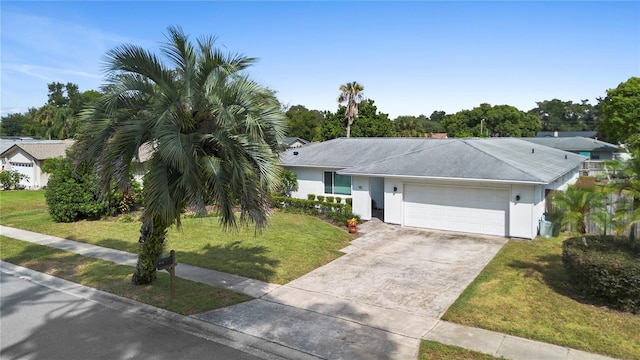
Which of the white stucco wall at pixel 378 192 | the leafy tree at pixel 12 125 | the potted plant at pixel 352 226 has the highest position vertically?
→ the leafy tree at pixel 12 125

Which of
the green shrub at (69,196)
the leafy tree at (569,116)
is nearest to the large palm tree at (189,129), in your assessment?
the green shrub at (69,196)

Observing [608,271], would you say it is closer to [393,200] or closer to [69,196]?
[393,200]

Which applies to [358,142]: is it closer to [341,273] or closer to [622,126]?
[341,273]

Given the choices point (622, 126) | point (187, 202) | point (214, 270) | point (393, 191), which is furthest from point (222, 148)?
point (622, 126)

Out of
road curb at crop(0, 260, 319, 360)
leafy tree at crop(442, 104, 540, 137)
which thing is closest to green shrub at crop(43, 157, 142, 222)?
road curb at crop(0, 260, 319, 360)

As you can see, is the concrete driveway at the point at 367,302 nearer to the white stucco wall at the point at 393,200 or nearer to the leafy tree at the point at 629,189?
the white stucco wall at the point at 393,200

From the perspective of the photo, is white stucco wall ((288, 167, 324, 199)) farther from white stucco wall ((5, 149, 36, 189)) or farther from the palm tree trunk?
white stucco wall ((5, 149, 36, 189))
